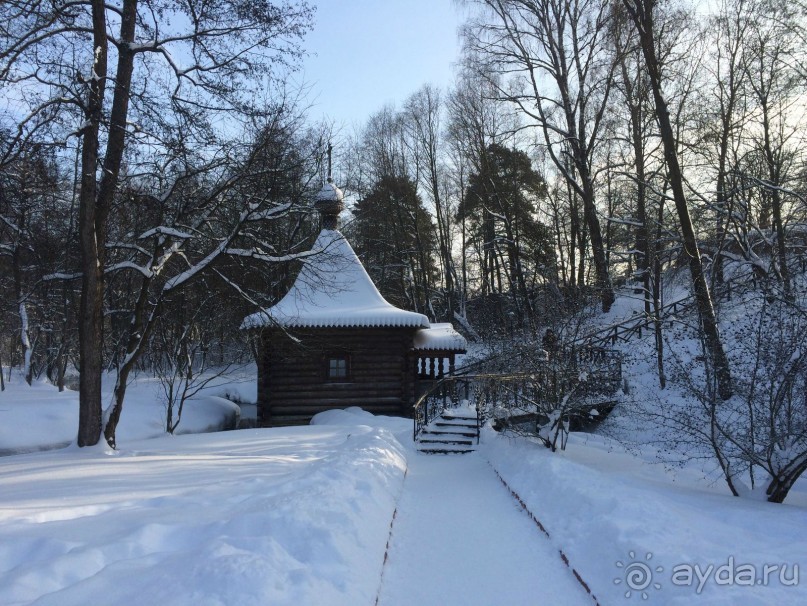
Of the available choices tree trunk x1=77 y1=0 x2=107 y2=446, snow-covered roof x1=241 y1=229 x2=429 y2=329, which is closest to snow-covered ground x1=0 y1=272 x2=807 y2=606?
tree trunk x1=77 y1=0 x2=107 y2=446

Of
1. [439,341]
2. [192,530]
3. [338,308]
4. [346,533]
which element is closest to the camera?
[192,530]

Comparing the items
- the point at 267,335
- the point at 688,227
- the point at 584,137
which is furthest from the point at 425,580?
the point at 584,137

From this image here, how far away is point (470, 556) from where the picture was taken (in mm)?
6105

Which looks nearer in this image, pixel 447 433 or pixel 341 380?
pixel 447 433

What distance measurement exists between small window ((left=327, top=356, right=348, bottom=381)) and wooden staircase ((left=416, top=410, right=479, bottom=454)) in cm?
467

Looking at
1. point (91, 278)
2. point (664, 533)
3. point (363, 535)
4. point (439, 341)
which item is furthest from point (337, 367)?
point (664, 533)

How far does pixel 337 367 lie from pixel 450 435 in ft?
19.2

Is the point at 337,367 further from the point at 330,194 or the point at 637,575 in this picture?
the point at 637,575

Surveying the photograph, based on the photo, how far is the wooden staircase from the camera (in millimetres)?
13148

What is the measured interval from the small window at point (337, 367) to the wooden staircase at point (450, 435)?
15.3ft

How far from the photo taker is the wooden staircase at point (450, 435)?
13.1m

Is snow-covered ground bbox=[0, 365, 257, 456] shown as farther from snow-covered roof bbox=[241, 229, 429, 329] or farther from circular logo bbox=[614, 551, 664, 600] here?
circular logo bbox=[614, 551, 664, 600]

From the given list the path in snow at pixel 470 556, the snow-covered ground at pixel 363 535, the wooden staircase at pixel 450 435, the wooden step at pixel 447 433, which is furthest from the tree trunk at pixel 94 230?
the wooden step at pixel 447 433

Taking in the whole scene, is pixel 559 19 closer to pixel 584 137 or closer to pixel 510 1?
pixel 510 1
